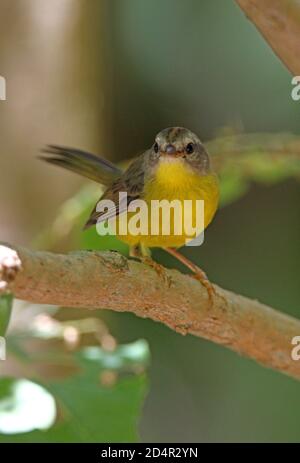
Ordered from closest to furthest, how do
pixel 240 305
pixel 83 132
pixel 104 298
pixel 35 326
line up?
pixel 104 298 → pixel 240 305 → pixel 35 326 → pixel 83 132

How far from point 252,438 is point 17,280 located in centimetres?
349

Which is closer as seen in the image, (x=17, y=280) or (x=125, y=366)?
(x=17, y=280)

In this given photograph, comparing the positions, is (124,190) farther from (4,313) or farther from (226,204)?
(226,204)

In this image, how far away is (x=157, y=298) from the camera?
1960 mm

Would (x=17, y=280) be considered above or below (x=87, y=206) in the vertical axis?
below

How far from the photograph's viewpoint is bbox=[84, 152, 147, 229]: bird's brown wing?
97.9 inches

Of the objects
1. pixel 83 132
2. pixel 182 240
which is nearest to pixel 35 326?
pixel 182 240

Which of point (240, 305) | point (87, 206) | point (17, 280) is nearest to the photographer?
point (17, 280)

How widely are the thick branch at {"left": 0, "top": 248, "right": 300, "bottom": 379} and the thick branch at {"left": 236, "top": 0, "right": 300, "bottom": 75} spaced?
689 millimetres

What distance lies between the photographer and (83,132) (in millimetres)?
3938

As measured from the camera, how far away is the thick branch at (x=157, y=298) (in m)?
1.57

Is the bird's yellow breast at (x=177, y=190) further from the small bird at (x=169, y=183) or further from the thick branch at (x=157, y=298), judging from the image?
the thick branch at (x=157, y=298)

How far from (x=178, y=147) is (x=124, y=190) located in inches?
9.8
